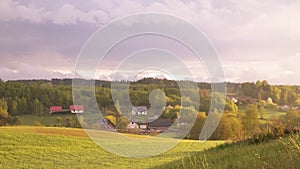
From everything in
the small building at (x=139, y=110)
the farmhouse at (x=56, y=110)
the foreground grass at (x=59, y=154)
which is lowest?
the foreground grass at (x=59, y=154)

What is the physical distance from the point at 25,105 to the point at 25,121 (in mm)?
5483

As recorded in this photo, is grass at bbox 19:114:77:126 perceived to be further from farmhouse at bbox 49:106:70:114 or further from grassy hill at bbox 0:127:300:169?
grassy hill at bbox 0:127:300:169

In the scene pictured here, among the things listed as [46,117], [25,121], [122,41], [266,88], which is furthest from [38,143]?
[266,88]

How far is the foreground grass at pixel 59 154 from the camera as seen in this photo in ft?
75.7

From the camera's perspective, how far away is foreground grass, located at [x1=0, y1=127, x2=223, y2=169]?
2306 centimetres

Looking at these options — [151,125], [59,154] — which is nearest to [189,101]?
[151,125]

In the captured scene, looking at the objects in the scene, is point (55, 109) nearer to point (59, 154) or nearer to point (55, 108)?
point (55, 108)

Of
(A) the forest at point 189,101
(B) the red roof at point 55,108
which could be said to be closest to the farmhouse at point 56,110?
(B) the red roof at point 55,108

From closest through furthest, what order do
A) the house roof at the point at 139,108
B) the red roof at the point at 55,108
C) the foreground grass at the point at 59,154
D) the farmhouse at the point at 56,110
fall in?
the house roof at the point at 139,108
the foreground grass at the point at 59,154
the farmhouse at the point at 56,110
the red roof at the point at 55,108

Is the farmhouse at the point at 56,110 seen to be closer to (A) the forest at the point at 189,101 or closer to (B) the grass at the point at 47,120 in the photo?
(B) the grass at the point at 47,120

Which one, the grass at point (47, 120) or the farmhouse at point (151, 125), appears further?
the grass at point (47, 120)

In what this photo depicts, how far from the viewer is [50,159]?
2570cm

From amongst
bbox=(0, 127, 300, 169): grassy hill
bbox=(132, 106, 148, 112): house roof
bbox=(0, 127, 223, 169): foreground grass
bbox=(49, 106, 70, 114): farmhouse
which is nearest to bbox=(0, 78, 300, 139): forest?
bbox=(132, 106, 148, 112): house roof

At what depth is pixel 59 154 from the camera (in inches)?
1105
